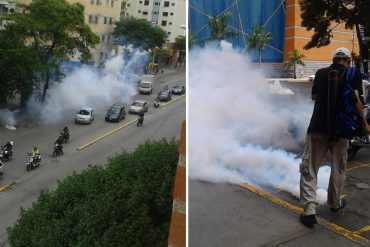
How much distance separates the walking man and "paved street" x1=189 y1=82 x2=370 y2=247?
0.02m

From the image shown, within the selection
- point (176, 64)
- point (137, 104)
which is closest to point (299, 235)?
point (176, 64)

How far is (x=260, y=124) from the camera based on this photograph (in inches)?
43.3

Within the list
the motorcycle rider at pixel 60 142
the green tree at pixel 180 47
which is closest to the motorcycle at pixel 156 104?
the green tree at pixel 180 47

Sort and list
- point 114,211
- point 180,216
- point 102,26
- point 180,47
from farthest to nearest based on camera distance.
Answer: point 114,211 → point 102,26 → point 180,47 → point 180,216

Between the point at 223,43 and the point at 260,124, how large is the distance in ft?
0.78

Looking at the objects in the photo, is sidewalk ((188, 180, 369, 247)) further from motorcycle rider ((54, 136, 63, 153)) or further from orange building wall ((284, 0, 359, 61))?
motorcycle rider ((54, 136, 63, 153))

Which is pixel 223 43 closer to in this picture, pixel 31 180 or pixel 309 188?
pixel 309 188

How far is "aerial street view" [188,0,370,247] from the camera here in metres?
1.00

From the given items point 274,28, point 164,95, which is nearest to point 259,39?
point 274,28

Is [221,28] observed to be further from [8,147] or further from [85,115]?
[8,147]

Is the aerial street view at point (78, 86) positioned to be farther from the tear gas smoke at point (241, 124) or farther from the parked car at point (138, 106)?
the tear gas smoke at point (241, 124)

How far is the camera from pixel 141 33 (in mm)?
2086

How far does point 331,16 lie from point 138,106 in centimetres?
123

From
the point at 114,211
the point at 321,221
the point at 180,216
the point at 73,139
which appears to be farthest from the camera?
the point at 114,211
